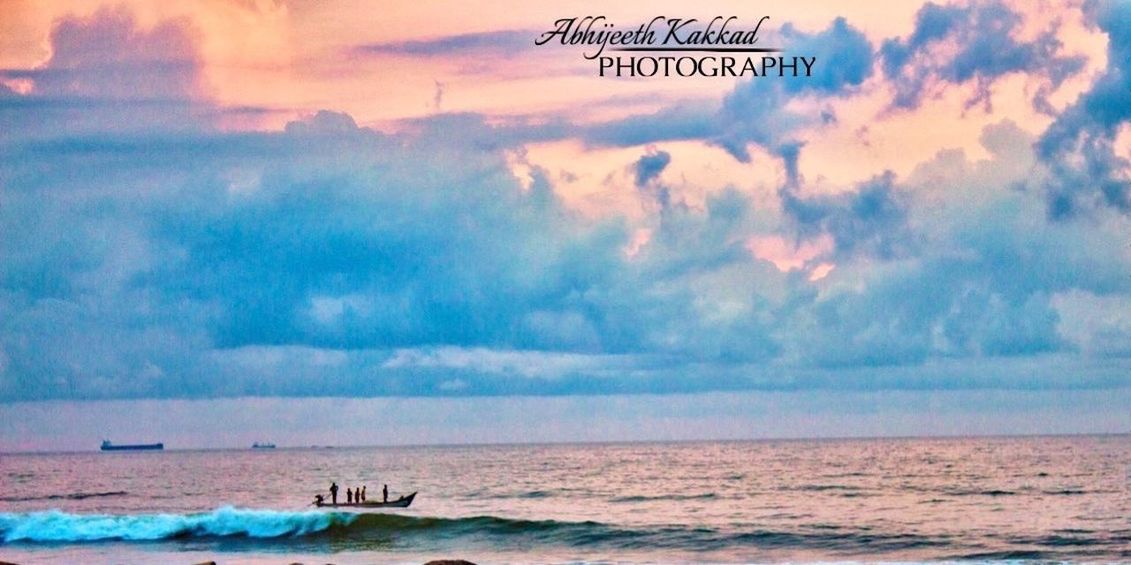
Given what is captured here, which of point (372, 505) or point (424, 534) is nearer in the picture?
point (424, 534)

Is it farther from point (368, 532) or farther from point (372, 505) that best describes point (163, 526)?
point (372, 505)

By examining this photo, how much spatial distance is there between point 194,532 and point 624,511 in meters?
10.3

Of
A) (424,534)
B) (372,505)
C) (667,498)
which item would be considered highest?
(372,505)

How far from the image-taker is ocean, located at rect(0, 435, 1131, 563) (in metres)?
24.4

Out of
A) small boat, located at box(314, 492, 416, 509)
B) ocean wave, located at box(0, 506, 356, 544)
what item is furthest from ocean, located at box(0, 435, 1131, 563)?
small boat, located at box(314, 492, 416, 509)

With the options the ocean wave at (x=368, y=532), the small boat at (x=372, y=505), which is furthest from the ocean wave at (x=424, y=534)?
the small boat at (x=372, y=505)

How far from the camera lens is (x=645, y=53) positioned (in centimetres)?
2273

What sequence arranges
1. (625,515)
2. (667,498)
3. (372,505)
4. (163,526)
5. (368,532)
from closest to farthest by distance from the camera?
(368,532), (163,526), (372,505), (625,515), (667,498)

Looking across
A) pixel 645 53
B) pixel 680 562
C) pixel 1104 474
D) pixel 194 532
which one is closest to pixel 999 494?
pixel 1104 474

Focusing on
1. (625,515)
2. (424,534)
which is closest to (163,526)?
(424,534)

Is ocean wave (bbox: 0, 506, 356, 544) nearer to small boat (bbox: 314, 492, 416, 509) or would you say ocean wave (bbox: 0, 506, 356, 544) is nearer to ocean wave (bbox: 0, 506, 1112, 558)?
ocean wave (bbox: 0, 506, 1112, 558)

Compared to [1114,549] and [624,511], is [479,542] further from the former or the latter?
[1114,549]

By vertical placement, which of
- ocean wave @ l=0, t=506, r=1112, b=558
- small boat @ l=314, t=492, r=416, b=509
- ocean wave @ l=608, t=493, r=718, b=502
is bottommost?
ocean wave @ l=0, t=506, r=1112, b=558

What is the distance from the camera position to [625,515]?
30.5 metres
